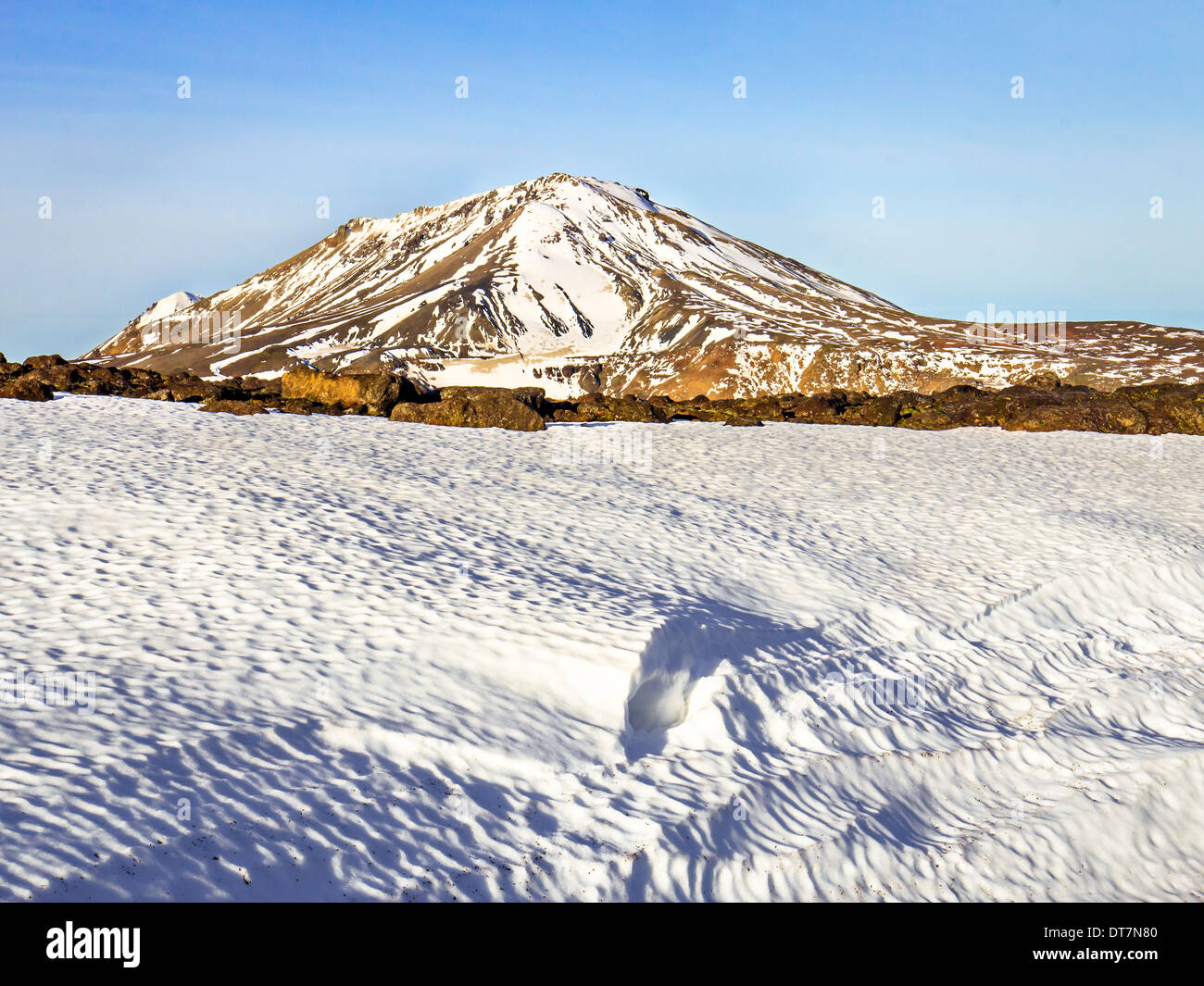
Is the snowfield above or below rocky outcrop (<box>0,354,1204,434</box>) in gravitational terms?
below

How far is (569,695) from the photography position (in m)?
9.44

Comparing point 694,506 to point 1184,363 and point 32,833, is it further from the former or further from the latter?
point 1184,363

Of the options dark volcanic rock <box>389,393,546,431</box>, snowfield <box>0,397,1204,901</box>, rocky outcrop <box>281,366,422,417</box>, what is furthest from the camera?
rocky outcrop <box>281,366,422,417</box>

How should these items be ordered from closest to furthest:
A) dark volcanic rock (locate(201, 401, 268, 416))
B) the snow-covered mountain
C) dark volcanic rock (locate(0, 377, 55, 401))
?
dark volcanic rock (locate(0, 377, 55, 401)), dark volcanic rock (locate(201, 401, 268, 416)), the snow-covered mountain

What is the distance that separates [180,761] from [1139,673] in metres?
13.0

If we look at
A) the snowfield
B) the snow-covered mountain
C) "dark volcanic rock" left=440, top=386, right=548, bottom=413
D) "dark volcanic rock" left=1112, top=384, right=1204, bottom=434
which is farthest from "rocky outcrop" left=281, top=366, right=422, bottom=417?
the snow-covered mountain

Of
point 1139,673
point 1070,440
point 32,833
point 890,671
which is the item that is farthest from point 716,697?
point 1070,440

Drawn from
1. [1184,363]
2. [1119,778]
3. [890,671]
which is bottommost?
[1119,778]

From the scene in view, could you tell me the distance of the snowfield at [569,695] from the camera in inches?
273

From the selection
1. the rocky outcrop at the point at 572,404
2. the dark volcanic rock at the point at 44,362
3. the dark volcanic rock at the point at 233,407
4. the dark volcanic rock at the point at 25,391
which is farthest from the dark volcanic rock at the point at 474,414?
the dark volcanic rock at the point at 44,362

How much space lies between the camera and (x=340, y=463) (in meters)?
20.4

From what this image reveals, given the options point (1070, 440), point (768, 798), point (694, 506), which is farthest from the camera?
point (1070, 440)

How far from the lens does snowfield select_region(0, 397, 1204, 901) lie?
6.93 m

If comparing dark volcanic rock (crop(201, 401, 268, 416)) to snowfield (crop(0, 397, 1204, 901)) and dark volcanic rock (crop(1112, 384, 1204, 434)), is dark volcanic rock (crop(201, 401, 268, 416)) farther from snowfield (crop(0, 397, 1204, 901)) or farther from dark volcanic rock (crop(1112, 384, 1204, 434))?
dark volcanic rock (crop(1112, 384, 1204, 434))
